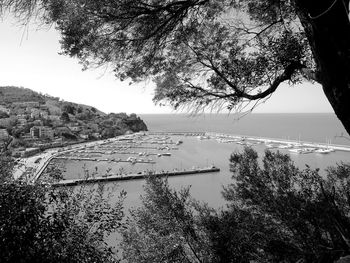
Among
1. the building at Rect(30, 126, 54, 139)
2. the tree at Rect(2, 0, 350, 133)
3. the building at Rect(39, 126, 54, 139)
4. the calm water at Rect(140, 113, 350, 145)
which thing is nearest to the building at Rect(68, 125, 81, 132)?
the building at Rect(30, 126, 54, 139)

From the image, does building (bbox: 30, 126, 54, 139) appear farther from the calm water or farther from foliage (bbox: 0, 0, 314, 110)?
foliage (bbox: 0, 0, 314, 110)

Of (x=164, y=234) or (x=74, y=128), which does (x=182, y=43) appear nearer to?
(x=164, y=234)

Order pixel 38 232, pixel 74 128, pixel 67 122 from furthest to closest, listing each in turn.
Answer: pixel 67 122 → pixel 74 128 → pixel 38 232

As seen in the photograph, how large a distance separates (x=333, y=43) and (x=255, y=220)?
398cm

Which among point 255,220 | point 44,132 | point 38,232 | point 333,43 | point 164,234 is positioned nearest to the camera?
point 333,43

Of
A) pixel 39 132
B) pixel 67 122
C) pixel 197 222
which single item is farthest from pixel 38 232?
pixel 67 122

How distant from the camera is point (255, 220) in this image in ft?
14.5

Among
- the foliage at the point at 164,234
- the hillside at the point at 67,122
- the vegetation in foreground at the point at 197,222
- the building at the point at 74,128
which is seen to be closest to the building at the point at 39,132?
the hillside at the point at 67,122

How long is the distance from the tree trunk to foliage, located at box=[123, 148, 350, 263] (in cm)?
270

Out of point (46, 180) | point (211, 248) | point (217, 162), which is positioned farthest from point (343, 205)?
point (217, 162)

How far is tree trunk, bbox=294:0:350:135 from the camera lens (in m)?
1.10

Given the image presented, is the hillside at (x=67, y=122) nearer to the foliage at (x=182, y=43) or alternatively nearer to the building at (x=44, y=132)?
the building at (x=44, y=132)

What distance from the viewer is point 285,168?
5137 millimetres

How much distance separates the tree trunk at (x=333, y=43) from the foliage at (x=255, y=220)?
8.85 ft
